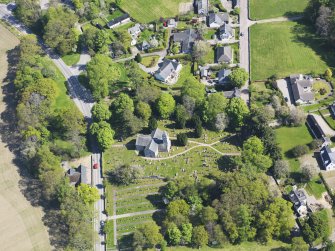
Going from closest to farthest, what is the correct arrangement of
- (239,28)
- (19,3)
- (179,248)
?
(179,248), (239,28), (19,3)

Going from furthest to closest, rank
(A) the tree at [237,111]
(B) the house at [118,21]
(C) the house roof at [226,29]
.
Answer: (B) the house at [118,21] → (C) the house roof at [226,29] → (A) the tree at [237,111]

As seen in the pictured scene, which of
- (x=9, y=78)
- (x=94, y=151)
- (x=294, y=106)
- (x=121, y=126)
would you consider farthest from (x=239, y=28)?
(x=9, y=78)

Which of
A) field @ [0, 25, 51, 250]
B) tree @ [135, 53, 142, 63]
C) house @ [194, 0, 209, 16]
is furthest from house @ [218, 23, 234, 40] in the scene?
field @ [0, 25, 51, 250]

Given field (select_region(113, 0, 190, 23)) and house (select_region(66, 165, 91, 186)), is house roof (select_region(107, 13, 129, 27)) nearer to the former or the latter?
field (select_region(113, 0, 190, 23))

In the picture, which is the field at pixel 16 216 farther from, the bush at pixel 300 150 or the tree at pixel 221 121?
the bush at pixel 300 150

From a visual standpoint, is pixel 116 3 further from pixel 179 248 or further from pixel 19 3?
pixel 179 248

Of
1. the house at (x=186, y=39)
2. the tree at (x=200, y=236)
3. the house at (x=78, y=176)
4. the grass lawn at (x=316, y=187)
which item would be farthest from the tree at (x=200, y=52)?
the tree at (x=200, y=236)
